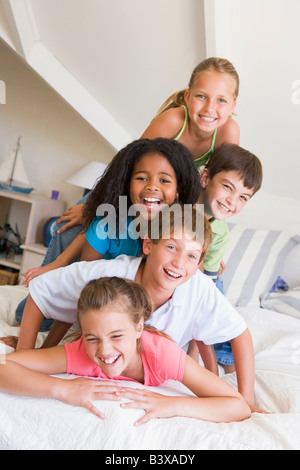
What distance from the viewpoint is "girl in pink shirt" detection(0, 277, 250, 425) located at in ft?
3.34

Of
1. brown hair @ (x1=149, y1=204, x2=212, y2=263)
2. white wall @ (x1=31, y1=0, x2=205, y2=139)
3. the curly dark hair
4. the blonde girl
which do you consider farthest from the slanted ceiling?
brown hair @ (x1=149, y1=204, x2=212, y2=263)

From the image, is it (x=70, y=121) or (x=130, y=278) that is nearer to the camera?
(x=130, y=278)

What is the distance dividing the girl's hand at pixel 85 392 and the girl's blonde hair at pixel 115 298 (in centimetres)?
14

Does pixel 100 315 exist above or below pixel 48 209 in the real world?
below

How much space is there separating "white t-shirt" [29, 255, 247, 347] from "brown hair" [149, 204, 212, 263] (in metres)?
0.10

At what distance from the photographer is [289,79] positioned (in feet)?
6.75

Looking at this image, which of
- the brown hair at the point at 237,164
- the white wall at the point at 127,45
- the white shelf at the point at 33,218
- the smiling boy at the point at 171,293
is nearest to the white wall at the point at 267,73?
the white wall at the point at 127,45

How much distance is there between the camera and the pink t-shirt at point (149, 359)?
3.69 ft

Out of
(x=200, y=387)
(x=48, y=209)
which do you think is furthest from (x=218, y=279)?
(x=48, y=209)

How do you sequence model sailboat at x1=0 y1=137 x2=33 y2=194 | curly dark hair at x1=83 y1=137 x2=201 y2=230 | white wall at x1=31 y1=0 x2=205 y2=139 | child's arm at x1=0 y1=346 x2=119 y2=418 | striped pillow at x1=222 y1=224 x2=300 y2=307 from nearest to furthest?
child's arm at x1=0 y1=346 x2=119 y2=418
curly dark hair at x1=83 y1=137 x2=201 y2=230
white wall at x1=31 y1=0 x2=205 y2=139
striped pillow at x1=222 y1=224 x2=300 y2=307
model sailboat at x1=0 y1=137 x2=33 y2=194

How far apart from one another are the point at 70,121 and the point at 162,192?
1894 mm

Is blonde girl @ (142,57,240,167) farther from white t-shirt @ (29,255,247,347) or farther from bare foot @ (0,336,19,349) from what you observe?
bare foot @ (0,336,19,349)

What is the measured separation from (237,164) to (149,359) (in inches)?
26.8
